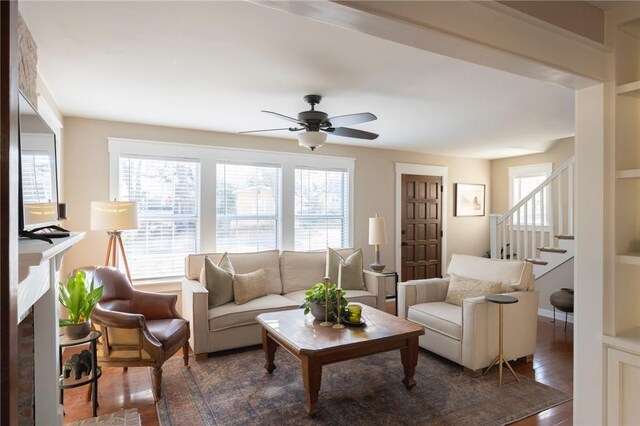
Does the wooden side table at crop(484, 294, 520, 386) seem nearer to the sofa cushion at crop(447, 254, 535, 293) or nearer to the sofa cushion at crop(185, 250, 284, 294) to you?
the sofa cushion at crop(447, 254, 535, 293)

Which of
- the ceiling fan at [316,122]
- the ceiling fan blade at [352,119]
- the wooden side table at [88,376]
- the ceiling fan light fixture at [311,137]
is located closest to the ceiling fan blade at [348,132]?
the ceiling fan at [316,122]

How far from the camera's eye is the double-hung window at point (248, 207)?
492 centimetres

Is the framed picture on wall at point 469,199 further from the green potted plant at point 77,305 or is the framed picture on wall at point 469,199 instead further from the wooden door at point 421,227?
the green potted plant at point 77,305

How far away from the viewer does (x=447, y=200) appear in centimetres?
681

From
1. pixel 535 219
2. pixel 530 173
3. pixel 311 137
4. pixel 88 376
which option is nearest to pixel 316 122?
pixel 311 137

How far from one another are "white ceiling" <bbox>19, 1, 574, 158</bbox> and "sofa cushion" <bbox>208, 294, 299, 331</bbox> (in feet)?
6.61

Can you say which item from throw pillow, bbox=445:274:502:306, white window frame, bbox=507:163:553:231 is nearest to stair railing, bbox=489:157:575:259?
white window frame, bbox=507:163:553:231

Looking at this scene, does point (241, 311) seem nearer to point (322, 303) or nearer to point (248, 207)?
point (322, 303)

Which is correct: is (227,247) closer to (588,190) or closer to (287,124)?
(287,124)

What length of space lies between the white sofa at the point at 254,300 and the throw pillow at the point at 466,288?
37.2 inches

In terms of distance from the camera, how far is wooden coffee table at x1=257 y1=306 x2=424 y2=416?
261 centimetres

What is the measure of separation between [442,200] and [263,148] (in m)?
3.45

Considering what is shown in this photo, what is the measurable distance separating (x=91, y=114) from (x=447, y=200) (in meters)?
5.57

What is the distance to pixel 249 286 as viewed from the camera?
4102 millimetres
